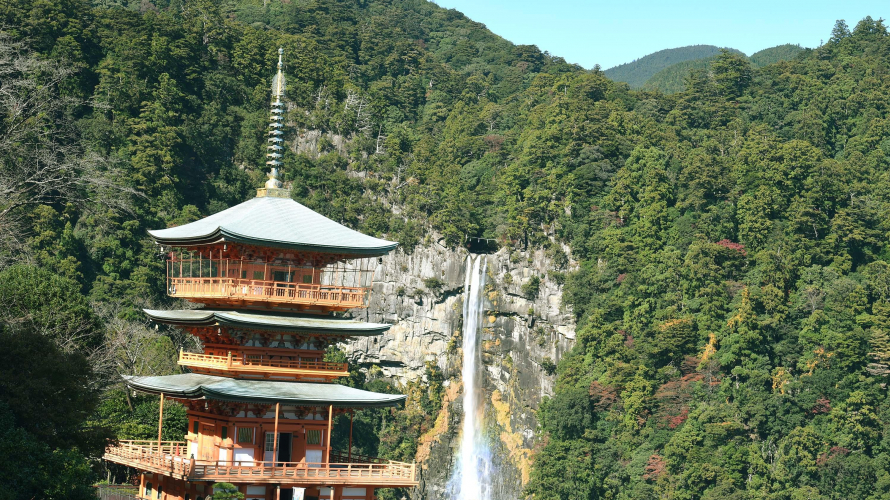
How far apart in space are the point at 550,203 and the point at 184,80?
27.1 metres

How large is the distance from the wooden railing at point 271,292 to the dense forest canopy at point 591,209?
389 inches

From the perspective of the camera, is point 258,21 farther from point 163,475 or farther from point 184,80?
point 163,475

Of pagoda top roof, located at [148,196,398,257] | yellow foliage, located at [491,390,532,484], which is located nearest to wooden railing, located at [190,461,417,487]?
pagoda top roof, located at [148,196,398,257]

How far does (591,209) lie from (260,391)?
48853mm

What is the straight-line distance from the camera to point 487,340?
79.8m

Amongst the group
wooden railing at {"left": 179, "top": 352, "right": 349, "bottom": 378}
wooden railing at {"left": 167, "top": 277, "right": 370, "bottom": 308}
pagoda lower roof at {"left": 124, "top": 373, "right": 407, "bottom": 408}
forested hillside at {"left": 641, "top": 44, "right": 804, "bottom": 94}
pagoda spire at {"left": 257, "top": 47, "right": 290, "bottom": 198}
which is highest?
forested hillside at {"left": 641, "top": 44, "right": 804, "bottom": 94}

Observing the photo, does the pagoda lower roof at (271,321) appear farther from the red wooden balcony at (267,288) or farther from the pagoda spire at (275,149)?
the pagoda spire at (275,149)

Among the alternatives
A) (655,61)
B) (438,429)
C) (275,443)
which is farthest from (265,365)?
(655,61)

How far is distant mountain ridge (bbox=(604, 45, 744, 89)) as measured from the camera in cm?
18362

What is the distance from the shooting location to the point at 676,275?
70.7 meters

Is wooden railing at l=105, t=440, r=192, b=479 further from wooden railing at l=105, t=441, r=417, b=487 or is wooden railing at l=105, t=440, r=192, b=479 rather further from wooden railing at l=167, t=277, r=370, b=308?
wooden railing at l=167, t=277, r=370, b=308

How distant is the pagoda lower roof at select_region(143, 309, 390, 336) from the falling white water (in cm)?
4305

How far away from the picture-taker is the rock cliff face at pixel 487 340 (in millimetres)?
76875

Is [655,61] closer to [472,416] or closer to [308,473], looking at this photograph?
[472,416]
